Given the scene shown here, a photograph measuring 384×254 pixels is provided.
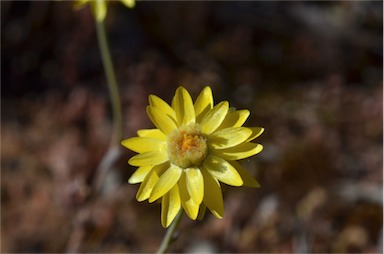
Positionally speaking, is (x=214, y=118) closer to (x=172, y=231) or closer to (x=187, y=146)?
(x=187, y=146)

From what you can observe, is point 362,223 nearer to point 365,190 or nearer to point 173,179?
point 365,190

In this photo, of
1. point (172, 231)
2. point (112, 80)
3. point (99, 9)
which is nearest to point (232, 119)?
point (172, 231)

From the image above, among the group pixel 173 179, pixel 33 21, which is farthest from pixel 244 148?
pixel 33 21

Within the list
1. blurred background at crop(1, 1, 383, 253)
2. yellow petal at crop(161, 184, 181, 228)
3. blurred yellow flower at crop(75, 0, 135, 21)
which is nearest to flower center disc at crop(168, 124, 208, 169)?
yellow petal at crop(161, 184, 181, 228)

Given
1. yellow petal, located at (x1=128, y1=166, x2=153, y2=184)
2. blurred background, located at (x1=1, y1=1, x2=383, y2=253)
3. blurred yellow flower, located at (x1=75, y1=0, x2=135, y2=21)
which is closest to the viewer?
yellow petal, located at (x1=128, y1=166, x2=153, y2=184)

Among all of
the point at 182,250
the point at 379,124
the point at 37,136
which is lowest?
the point at 182,250

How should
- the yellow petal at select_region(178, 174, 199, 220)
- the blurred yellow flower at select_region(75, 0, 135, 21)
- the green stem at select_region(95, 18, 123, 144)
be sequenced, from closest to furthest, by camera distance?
the yellow petal at select_region(178, 174, 199, 220) < the blurred yellow flower at select_region(75, 0, 135, 21) < the green stem at select_region(95, 18, 123, 144)

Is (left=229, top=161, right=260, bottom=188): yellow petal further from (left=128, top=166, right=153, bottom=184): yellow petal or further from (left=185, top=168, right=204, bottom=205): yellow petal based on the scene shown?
(left=128, top=166, right=153, bottom=184): yellow petal
